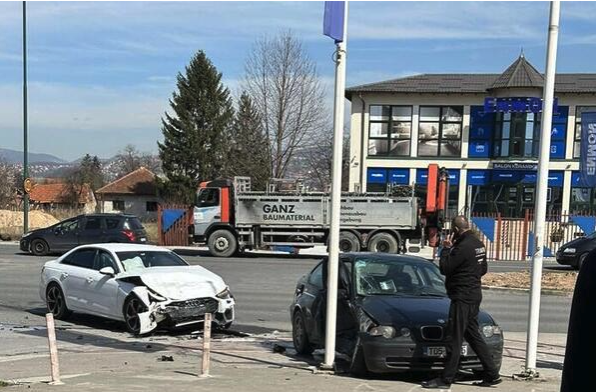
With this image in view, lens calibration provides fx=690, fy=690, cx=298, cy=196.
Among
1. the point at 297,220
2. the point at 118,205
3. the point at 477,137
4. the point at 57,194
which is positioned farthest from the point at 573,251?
the point at 57,194

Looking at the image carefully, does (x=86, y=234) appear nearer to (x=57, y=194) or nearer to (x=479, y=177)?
(x=479, y=177)

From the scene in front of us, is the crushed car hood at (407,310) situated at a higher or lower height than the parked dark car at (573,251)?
higher

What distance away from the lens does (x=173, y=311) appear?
35.3ft

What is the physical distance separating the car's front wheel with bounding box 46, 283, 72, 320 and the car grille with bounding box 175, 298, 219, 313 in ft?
9.70

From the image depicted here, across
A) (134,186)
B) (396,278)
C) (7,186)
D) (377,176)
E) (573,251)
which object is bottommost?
(7,186)

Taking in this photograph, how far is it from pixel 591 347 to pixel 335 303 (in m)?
6.55

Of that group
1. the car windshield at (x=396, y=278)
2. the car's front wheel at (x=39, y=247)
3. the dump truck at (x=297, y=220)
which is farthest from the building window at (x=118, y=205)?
the car windshield at (x=396, y=278)

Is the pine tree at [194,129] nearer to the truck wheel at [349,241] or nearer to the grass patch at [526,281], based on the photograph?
the truck wheel at [349,241]

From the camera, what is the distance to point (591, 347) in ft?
4.71

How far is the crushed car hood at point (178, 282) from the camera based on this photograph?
430 inches

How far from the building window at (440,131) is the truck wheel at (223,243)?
17764 millimetres

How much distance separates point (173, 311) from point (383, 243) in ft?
50.2

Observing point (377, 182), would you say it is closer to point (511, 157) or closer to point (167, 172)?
point (511, 157)

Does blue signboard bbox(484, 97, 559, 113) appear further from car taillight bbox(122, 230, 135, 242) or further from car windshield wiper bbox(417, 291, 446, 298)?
car windshield wiper bbox(417, 291, 446, 298)
